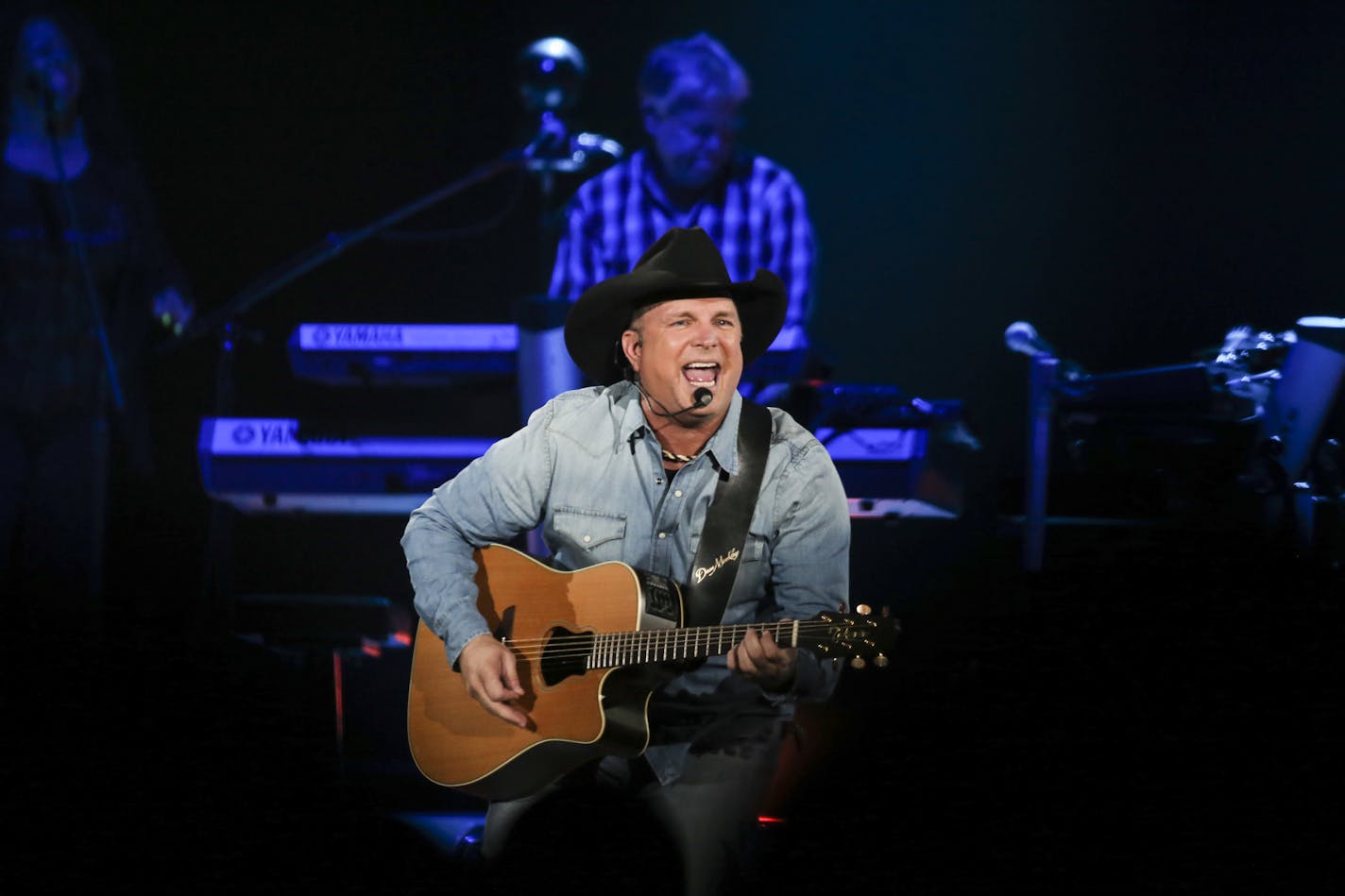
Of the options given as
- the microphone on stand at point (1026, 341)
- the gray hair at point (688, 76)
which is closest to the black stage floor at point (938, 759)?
the microphone on stand at point (1026, 341)

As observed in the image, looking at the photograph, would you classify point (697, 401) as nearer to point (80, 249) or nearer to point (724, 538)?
point (724, 538)

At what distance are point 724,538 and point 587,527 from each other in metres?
0.36

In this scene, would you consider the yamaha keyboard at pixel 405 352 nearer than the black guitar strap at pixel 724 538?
No

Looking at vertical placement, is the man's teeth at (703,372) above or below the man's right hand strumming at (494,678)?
above

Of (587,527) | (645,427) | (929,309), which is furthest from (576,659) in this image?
(929,309)

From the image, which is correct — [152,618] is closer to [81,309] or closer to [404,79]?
[81,309]

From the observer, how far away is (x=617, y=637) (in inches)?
101

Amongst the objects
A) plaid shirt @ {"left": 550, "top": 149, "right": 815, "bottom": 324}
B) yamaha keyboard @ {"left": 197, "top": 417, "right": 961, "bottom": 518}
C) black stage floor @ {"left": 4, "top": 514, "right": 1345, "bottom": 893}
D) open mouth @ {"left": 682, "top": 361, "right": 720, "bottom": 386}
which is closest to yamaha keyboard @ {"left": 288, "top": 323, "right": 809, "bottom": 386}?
yamaha keyboard @ {"left": 197, "top": 417, "right": 961, "bottom": 518}

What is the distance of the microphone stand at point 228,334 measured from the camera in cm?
441

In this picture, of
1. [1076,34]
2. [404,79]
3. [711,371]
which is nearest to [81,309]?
[404,79]

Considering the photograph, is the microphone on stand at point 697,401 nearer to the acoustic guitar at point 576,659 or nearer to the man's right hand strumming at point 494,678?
the acoustic guitar at point 576,659

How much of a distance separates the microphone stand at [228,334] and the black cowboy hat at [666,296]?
166 cm

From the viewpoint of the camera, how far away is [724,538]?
2729 millimetres

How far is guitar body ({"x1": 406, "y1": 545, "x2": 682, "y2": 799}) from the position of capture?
2.57m
